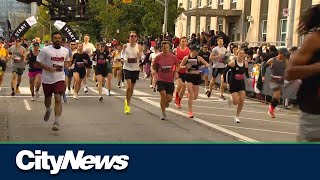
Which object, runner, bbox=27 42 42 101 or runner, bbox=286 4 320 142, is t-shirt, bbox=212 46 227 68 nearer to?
runner, bbox=27 42 42 101

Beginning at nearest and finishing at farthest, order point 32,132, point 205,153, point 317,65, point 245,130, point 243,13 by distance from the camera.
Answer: point 205,153 → point 317,65 → point 32,132 → point 245,130 → point 243,13

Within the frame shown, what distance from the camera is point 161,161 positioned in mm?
3455

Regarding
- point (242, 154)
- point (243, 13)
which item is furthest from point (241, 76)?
point (243, 13)

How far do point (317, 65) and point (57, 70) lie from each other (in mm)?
6754

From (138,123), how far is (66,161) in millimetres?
7734

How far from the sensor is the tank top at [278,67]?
1328 cm

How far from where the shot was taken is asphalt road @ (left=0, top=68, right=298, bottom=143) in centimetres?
934

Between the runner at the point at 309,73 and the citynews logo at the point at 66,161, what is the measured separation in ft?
4.83

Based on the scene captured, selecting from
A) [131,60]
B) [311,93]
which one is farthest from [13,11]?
[311,93]

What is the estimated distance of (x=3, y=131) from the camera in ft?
31.6

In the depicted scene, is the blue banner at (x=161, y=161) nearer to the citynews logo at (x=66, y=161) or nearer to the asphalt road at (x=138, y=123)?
the citynews logo at (x=66, y=161)

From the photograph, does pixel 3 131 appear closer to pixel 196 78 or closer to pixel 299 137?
pixel 196 78

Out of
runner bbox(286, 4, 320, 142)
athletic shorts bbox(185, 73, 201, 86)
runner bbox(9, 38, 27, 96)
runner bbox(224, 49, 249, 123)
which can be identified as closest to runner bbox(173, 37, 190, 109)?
athletic shorts bbox(185, 73, 201, 86)

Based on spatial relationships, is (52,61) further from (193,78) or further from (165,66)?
(193,78)
